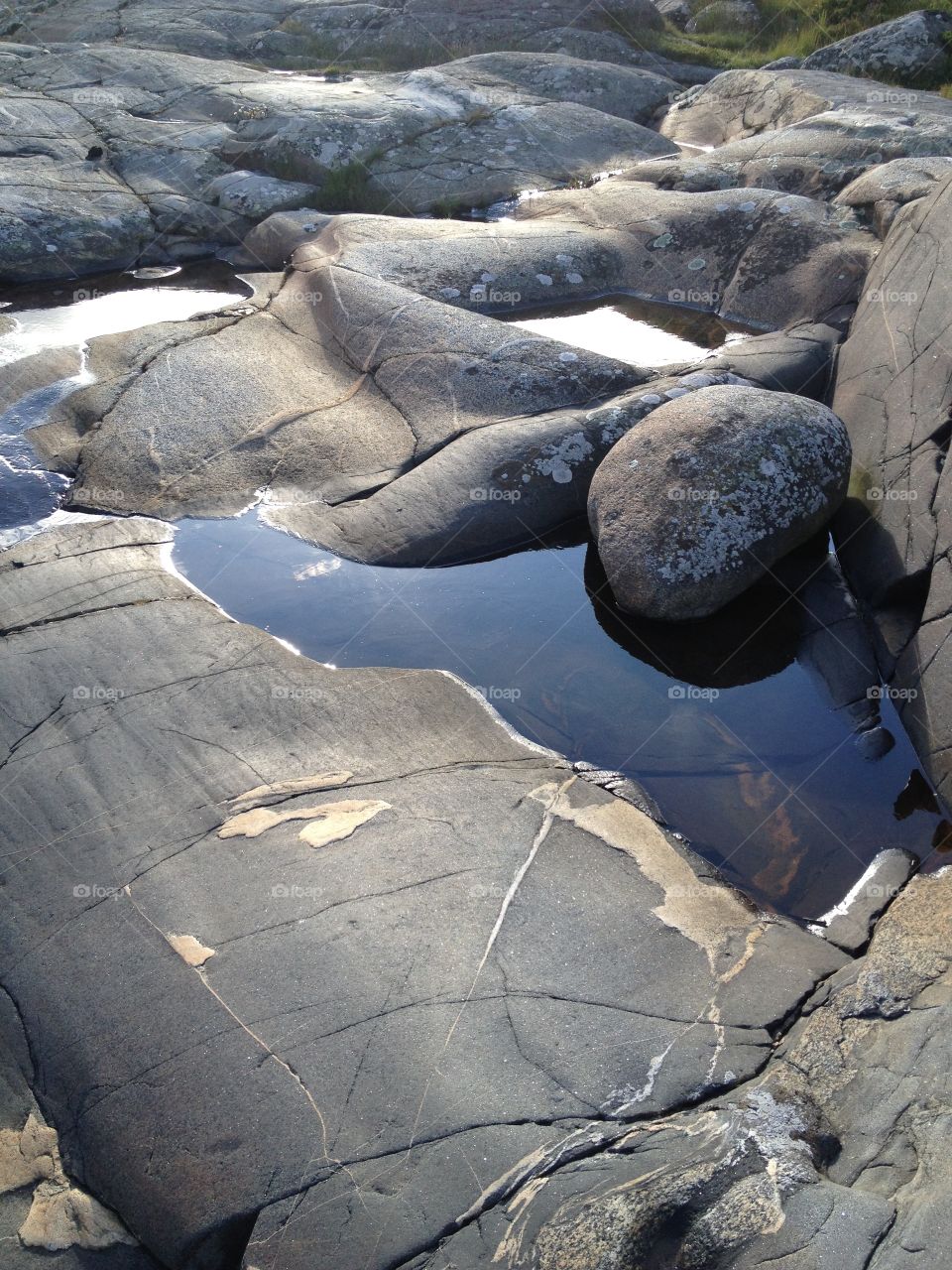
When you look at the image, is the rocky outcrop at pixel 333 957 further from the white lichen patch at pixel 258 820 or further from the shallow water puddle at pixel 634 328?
the shallow water puddle at pixel 634 328

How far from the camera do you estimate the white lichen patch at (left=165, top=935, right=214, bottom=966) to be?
3.66 m

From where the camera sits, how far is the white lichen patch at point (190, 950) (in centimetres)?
366

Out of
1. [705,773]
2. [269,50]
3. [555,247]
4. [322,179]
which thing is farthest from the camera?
[269,50]

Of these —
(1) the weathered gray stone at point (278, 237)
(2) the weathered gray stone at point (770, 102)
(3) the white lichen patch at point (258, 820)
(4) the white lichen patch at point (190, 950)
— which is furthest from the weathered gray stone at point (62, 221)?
(4) the white lichen patch at point (190, 950)

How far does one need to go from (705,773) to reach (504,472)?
8.52 ft

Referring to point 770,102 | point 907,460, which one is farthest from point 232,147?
point 907,460

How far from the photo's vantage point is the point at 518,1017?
343 centimetres

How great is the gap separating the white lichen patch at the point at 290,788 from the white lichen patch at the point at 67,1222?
1525 mm

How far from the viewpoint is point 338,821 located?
4.21m

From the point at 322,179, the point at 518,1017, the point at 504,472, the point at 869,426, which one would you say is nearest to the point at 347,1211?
the point at 518,1017

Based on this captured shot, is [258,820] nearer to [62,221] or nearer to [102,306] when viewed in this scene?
[102,306]

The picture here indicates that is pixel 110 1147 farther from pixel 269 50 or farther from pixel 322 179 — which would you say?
pixel 269 50

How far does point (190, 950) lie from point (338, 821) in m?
0.79

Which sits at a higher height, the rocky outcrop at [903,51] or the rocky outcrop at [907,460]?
the rocky outcrop at [903,51]
